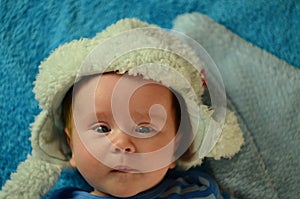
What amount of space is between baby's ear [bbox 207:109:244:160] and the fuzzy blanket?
3cm

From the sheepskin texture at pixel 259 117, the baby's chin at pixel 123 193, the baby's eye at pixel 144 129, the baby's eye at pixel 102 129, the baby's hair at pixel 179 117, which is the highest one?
the sheepskin texture at pixel 259 117

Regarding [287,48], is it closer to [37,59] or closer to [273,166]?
[273,166]

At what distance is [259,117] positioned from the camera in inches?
41.3

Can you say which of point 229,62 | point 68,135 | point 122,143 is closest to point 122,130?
point 122,143

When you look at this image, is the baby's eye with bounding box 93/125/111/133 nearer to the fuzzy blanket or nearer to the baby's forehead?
the baby's forehead

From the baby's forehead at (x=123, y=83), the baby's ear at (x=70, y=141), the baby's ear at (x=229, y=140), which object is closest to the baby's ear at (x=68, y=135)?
the baby's ear at (x=70, y=141)

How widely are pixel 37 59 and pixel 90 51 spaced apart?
9.5 inches

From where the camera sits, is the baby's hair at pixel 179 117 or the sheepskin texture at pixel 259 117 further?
the sheepskin texture at pixel 259 117

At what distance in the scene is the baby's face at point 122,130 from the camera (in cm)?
86

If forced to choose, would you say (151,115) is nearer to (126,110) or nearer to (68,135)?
(126,110)

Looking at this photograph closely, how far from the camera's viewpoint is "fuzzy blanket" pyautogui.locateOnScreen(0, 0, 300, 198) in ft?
3.45

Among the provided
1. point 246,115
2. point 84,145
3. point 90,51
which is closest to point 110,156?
point 84,145

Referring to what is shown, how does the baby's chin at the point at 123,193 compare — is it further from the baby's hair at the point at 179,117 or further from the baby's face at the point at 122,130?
the baby's hair at the point at 179,117

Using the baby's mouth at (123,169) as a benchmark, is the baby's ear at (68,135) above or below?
above
